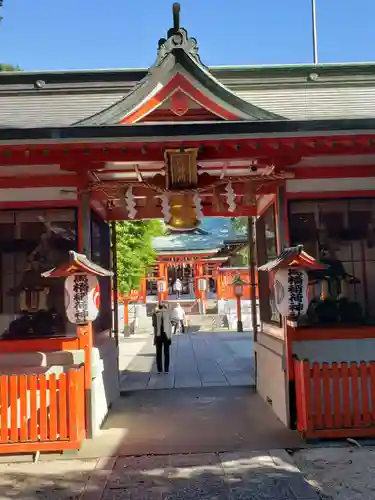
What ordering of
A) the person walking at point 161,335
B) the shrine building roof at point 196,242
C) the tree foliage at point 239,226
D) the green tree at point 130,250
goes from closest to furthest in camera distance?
the person walking at point 161,335, the green tree at point 130,250, the shrine building roof at point 196,242, the tree foliage at point 239,226

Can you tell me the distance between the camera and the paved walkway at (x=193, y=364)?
35.8ft

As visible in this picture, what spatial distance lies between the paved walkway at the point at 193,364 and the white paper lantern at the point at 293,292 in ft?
14.6

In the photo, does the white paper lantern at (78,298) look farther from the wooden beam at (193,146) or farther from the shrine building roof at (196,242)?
the shrine building roof at (196,242)

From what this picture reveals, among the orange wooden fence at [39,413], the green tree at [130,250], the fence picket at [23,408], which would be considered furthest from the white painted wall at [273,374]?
the green tree at [130,250]

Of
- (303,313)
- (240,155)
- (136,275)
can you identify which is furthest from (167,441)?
(136,275)

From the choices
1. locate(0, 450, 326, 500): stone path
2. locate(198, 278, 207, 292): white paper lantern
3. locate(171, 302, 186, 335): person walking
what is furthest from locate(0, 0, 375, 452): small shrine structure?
locate(198, 278, 207, 292): white paper lantern

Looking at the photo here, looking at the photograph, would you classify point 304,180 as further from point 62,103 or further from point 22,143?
point 62,103

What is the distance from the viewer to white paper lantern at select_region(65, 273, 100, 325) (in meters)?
6.50

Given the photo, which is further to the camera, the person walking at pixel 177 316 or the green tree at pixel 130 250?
the person walking at pixel 177 316

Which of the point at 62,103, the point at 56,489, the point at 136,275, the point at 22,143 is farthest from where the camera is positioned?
the point at 136,275

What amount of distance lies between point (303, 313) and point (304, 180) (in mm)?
2087

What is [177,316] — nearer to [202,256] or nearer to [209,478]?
[202,256]

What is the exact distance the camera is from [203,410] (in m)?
8.10

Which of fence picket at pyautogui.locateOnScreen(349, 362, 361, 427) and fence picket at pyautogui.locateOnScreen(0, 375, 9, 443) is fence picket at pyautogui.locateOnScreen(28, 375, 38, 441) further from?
fence picket at pyautogui.locateOnScreen(349, 362, 361, 427)
